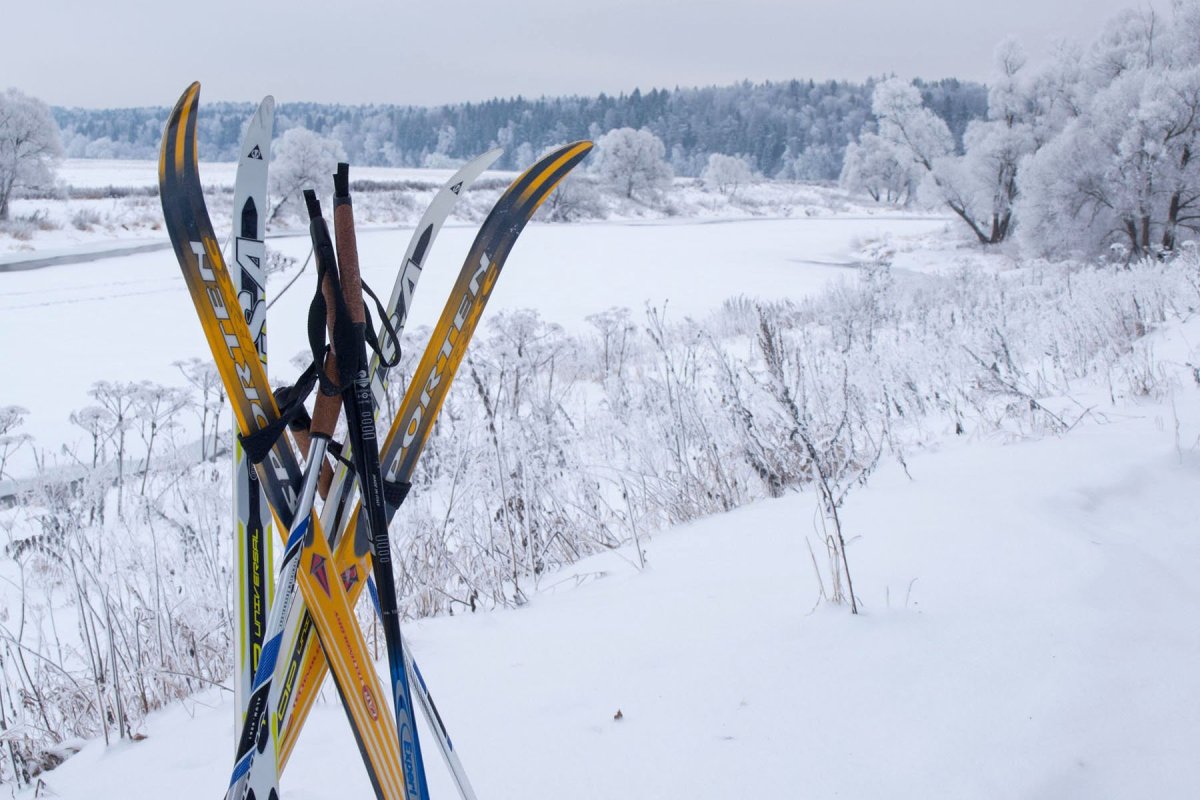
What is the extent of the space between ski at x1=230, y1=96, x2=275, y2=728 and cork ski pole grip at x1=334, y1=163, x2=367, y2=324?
0.98ft

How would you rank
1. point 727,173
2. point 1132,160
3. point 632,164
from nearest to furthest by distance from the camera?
1. point 1132,160
2. point 632,164
3. point 727,173

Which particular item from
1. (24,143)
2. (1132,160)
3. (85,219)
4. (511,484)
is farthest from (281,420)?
(24,143)

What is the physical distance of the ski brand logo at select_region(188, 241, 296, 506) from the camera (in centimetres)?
122

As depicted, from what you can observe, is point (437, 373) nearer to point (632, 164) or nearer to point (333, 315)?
point (333, 315)

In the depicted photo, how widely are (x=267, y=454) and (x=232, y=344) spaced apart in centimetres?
19

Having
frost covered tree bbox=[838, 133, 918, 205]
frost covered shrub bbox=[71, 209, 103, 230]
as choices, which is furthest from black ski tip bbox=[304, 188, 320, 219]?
frost covered tree bbox=[838, 133, 918, 205]

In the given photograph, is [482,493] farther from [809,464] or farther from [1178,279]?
[1178,279]

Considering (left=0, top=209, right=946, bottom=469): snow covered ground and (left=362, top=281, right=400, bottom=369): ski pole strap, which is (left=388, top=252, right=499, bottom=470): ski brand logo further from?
(left=0, top=209, right=946, bottom=469): snow covered ground

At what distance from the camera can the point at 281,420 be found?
120 cm

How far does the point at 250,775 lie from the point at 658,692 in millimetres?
807

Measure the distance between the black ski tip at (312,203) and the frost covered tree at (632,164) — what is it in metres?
41.4

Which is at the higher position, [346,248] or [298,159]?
[298,159]

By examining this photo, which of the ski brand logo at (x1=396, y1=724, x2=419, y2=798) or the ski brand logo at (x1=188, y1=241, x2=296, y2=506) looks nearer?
the ski brand logo at (x1=396, y1=724, x2=419, y2=798)

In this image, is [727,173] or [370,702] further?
[727,173]
